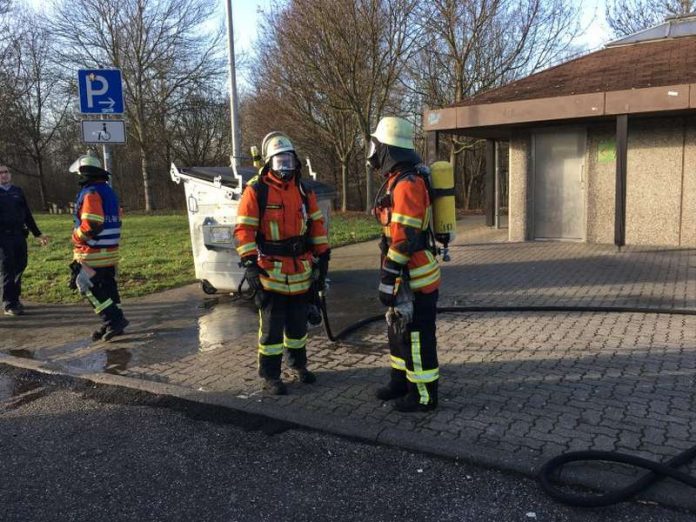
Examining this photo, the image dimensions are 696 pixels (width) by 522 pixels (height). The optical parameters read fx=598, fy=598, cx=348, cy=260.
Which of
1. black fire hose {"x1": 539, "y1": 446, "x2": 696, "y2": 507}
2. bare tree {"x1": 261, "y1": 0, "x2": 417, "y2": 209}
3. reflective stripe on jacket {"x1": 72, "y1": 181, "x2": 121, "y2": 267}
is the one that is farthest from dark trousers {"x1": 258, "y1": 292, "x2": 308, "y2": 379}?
bare tree {"x1": 261, "y1": 0, "x2": 417, "y2": 209}

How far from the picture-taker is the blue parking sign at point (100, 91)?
7.25 m

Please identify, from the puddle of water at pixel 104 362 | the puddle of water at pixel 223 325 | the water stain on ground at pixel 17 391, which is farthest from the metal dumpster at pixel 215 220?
the water stain on ground at pixel 17 391

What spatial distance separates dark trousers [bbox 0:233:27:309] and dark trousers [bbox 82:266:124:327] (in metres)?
1.97

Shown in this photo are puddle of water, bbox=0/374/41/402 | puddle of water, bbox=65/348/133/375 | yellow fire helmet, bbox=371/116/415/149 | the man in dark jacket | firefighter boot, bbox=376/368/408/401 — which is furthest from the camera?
the man in dark jacket

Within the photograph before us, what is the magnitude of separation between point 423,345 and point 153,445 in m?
1.84

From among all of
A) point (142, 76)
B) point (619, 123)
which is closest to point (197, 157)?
point (142, 76)

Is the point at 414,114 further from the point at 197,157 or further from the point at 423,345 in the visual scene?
the point at 423,345

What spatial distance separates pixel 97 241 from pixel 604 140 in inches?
375

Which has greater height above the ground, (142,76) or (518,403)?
(142,76)

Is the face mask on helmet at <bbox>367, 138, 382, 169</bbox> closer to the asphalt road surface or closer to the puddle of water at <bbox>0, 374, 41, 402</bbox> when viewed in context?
the asphalt road surface

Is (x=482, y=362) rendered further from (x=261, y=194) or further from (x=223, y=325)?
(x=223, y=325)

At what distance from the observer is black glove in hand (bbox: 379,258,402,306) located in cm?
378

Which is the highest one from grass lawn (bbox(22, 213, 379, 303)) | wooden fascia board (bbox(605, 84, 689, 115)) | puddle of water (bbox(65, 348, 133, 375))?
wooden fascia board (bbox(605, 84, 689, 115))

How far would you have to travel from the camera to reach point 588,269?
9.09m
